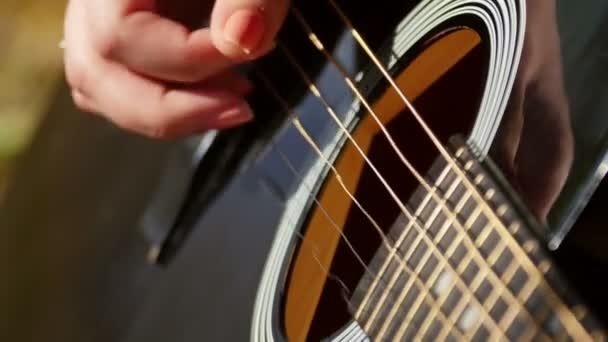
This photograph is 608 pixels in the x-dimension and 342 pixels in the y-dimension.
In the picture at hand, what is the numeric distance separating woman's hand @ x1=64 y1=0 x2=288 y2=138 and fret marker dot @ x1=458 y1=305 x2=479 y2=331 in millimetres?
222

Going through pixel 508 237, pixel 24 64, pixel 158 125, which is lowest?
pixel 24 64

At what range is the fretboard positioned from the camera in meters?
0.41

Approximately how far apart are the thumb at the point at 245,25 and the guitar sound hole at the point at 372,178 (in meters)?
0.09

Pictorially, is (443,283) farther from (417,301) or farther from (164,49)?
(164,49)

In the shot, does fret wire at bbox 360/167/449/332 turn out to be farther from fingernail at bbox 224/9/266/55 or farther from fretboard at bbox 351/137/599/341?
fingernail at bbox 224/9/266/55

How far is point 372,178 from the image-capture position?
0.57m

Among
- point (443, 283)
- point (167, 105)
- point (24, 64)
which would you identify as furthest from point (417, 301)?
point (24, 64)

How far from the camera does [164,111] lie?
628 mm

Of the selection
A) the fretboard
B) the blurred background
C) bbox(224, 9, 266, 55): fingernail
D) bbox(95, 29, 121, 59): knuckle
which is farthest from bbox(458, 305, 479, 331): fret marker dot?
the blurred background

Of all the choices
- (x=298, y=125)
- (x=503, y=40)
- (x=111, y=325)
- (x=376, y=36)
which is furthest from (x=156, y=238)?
(x=503, y=40)

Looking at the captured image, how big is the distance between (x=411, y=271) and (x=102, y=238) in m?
0.43

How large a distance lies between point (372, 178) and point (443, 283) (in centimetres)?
12

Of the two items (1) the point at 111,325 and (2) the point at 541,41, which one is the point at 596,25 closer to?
(2) the point at 541,41

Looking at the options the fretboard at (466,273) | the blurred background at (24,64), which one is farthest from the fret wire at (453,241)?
the blurred background at (24,64)
